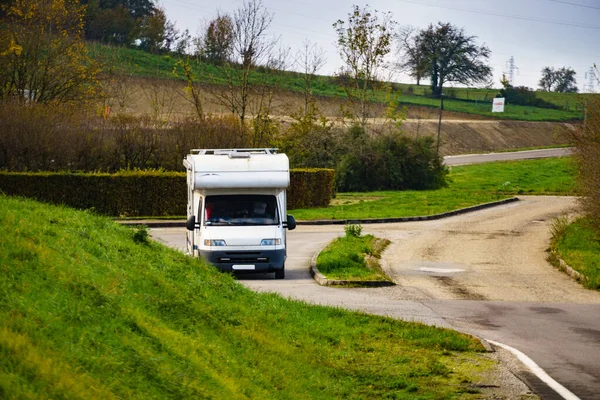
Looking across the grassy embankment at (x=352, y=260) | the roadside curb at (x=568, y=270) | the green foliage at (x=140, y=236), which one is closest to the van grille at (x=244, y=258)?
the grassy embankment at (x=352, y=260)

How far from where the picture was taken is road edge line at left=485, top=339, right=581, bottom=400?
431 inches

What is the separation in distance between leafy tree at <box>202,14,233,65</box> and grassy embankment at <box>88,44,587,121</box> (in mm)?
1387

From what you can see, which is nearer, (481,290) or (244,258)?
(481,290)

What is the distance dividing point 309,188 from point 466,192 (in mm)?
13017

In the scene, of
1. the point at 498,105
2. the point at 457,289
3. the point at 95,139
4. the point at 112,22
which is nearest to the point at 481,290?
the point at 457,289

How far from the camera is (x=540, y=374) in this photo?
39.7ft

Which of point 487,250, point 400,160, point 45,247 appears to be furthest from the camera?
point 400,160

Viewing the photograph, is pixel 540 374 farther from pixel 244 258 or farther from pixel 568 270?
pixel 568 270

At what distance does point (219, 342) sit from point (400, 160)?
48.0m

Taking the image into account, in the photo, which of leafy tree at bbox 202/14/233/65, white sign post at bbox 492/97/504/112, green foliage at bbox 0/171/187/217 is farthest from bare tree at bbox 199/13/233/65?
white sign post at bbox 492/97/504/112

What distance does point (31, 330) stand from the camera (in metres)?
6.71

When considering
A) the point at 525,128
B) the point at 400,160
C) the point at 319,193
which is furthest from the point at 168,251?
the point at 525,128

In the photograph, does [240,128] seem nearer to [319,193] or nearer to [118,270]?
[319,193]

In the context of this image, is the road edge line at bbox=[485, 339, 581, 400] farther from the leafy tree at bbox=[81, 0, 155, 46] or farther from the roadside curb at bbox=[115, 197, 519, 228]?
the leafy tree at bbox=[81, 0, 155, 46]
